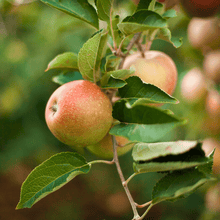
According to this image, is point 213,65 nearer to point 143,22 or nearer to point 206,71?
point 206,71

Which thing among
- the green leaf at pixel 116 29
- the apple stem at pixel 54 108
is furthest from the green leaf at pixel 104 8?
the apple stem at pixel 54 108

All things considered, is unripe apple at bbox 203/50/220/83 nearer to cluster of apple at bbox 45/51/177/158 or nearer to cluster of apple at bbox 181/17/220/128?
cluster of apple at bbox 181/17/220/128

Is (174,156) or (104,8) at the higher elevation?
(104,8)

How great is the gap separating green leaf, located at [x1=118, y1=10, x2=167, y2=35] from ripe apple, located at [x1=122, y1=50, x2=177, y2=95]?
0.16 metres

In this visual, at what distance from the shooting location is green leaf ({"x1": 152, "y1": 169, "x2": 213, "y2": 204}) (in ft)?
1.49

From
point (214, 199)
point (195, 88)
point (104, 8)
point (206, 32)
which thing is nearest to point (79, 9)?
point (104, 8)

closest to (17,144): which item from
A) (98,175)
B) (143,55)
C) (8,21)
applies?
(8,21)

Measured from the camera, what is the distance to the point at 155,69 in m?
0.70

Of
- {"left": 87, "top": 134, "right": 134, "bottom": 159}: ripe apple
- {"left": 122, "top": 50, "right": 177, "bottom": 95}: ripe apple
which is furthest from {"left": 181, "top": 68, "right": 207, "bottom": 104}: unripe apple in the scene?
{"left": 87, "top": 134, "right": 134, "bottom": 159}: ripe apple

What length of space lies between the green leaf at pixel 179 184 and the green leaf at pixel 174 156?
4 cm

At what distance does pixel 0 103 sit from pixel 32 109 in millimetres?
261

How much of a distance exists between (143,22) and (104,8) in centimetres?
12

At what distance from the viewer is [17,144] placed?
2027 millimetres

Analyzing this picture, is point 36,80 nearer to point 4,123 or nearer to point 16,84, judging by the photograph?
point 16,84
